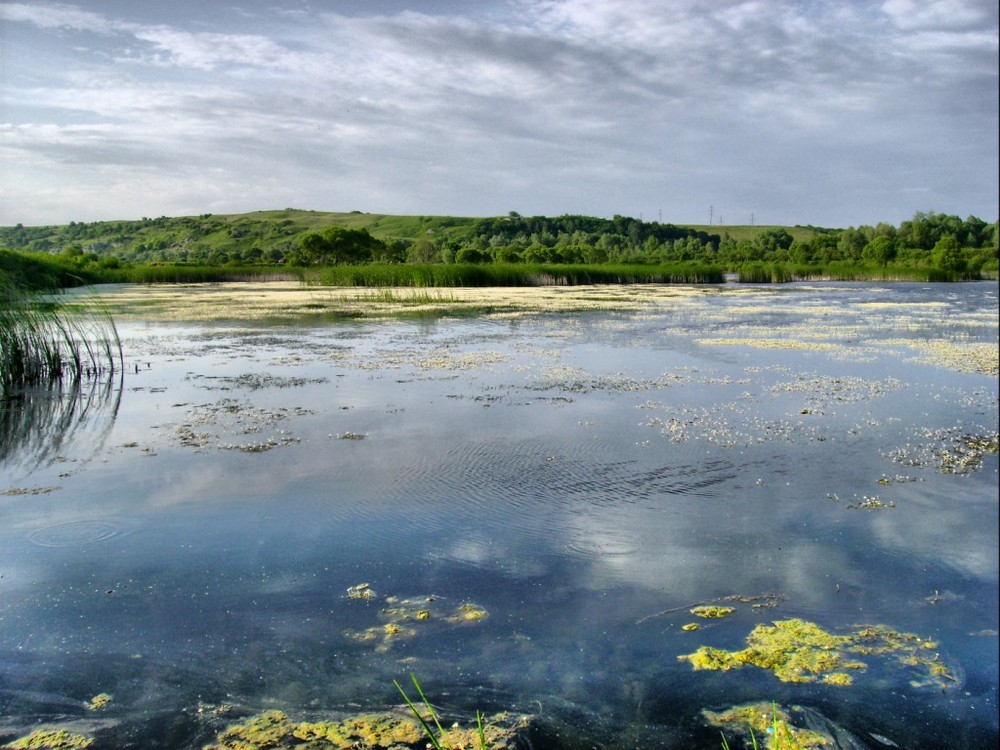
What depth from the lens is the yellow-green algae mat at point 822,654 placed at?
3.49 m

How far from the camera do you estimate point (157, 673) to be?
3.54 metres

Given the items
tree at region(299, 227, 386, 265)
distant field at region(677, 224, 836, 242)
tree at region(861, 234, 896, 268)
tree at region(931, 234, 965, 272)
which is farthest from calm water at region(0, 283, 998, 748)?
distant field at region(677, 224, 836, 242)

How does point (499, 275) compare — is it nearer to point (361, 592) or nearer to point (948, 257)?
point (948, 257)

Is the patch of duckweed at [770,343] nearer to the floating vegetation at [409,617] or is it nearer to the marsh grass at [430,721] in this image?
the floating vegetation at [409,617]

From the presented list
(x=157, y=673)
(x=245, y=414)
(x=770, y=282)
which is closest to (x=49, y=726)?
(x=157, y=673)

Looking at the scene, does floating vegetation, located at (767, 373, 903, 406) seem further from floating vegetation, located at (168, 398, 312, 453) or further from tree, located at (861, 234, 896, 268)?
tree, located at (861, 234, 896, 268)

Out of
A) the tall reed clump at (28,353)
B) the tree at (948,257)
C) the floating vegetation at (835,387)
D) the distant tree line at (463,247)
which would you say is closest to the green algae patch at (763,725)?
the floating vegetation at (835,387)

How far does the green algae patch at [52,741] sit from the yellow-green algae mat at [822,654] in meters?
2.50

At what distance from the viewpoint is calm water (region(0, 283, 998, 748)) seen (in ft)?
11.1

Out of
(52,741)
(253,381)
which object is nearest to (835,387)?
(253,381)

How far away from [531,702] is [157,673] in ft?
5.46

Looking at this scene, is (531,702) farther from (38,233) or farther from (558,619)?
(38,233)

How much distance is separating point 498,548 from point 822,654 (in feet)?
6.31

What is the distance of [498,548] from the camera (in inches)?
191
